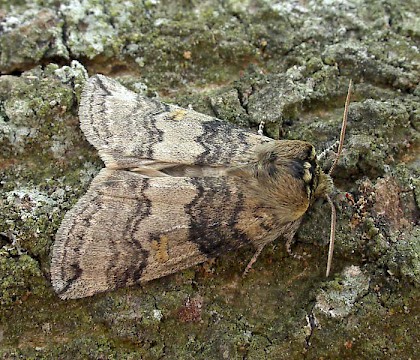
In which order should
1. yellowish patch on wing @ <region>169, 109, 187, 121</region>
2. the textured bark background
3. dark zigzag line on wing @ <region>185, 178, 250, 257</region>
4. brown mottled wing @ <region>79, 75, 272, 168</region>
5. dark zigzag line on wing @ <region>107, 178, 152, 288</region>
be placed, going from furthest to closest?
yellowish patch on wing @ <region>169, 109, 187, 121</region>
brown mottled wing @ <region>79, 75, 272, 168</region>
dark zigzag line on wing @ <region>185, 178, 250, 257</region>
dark zigzag line on wing @ <region>107, 178, 152, 288</region>
the textured bark background

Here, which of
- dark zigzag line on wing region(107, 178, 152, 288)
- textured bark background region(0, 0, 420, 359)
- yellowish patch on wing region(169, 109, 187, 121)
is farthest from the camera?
yellowish patch on wing region(169, 109, 187, 121)

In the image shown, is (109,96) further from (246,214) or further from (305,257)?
(305,257)

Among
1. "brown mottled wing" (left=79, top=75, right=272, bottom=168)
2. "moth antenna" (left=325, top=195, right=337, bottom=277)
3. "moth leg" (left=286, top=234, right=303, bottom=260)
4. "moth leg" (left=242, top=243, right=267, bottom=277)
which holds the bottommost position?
"moth leg" (left=242, top=243, right=267, bottom=277)

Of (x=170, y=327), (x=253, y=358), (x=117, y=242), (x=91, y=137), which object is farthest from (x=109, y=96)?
(x=253, y=358)

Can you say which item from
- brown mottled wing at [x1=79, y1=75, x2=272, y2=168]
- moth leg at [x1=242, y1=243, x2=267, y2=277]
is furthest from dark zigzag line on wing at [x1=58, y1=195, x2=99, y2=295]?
moth leg at [x1=242, y1=243, x2=267, y2=277]

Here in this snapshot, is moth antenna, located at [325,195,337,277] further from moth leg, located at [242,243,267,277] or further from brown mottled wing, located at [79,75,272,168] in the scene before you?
brown mottled wing, located at [79,75,272,168]

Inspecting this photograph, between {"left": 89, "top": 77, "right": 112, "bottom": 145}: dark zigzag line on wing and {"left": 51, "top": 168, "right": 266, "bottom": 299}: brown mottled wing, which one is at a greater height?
{"left": 89, "top": 77, "right": 112, "bottom": 145}: dark zigzag line on wing

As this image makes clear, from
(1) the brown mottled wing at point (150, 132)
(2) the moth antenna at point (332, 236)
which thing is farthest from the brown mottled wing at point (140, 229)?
(2) the moth antenna at point (332, 236)

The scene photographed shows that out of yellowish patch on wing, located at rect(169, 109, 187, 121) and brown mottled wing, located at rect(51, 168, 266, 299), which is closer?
brown mottled wing, located at rect(51, 168, 266, 299)
